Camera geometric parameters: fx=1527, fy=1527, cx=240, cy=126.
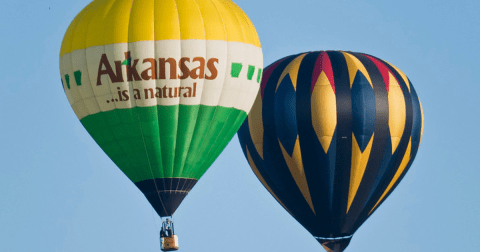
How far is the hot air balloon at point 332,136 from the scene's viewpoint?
3791 cm

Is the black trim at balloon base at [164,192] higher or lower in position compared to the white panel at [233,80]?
lower

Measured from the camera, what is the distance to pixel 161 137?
33.7 metres

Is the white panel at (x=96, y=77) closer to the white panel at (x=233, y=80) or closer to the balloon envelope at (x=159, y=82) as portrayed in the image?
the balloon envelope at (x=159, y=82)

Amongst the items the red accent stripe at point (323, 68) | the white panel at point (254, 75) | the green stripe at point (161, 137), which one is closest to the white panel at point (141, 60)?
the green stripe at point (161, 137)

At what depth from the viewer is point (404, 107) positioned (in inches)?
1522

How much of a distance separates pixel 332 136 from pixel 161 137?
19.1 ft

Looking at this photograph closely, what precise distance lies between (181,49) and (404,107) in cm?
776

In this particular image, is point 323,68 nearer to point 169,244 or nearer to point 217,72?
point 217,72

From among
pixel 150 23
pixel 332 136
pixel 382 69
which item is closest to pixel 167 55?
pixel 150 23

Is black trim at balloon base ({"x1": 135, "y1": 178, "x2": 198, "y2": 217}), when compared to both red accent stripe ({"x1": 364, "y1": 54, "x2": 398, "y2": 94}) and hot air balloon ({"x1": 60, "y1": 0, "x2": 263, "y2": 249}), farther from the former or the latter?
red accent stripe ({"x1": 364, "y1": 54, "x2": 398, "y2": 94})

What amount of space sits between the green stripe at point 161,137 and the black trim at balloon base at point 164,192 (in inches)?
5.1

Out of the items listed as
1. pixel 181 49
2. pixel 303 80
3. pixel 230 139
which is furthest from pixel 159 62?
pixel 303 80

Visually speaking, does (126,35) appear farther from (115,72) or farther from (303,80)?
(303,80)

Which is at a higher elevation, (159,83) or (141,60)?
(141,60)
